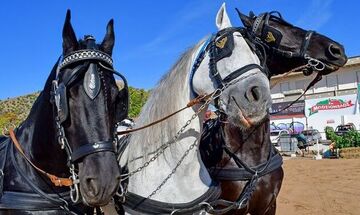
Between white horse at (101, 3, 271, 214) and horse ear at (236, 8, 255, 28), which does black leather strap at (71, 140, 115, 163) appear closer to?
white horse at (101, 3, 271, 214)

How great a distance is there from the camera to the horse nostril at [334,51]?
14.4 ft

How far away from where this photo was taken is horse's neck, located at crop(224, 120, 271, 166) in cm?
461

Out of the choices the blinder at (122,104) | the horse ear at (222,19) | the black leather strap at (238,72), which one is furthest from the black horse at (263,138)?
the blinder at (122,104)

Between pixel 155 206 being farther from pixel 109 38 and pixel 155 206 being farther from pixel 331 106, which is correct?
pixel 331 106


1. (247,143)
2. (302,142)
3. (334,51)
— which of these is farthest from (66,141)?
(302,142)

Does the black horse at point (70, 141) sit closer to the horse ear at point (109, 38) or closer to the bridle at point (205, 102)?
the horse ear at point (109, 38)

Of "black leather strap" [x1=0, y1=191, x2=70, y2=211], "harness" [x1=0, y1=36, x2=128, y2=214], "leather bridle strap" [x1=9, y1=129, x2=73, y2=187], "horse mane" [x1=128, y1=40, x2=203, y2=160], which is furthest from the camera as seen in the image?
"horse mane" [x1=128, y1=40, x2=203, y2=160]

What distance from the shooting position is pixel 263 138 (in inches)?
185

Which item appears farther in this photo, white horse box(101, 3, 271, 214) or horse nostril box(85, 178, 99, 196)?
white horse box(101, 3, 271, 214)

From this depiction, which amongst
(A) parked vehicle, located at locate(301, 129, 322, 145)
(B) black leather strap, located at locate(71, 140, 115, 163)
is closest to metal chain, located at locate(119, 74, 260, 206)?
(B) black leather strap, located at locate(71, 140, 115, 163)

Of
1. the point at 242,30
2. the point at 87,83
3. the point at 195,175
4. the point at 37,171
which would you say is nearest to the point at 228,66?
the point at 242,30

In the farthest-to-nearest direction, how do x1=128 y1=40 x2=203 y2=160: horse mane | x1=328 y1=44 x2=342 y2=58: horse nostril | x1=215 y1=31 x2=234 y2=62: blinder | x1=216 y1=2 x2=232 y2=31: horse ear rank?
x1=328 y1=44 x2=342 y2=58: horse nostril
x1=216 y1=2 x2=232 y2=31: horse ear
x1=128 y1=40 x2=203 y2=160: horse mane
x1=215 y1=31 x2=234 y2=62: blinder

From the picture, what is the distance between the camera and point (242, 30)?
140 inches

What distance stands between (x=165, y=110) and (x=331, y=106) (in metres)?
35.6
